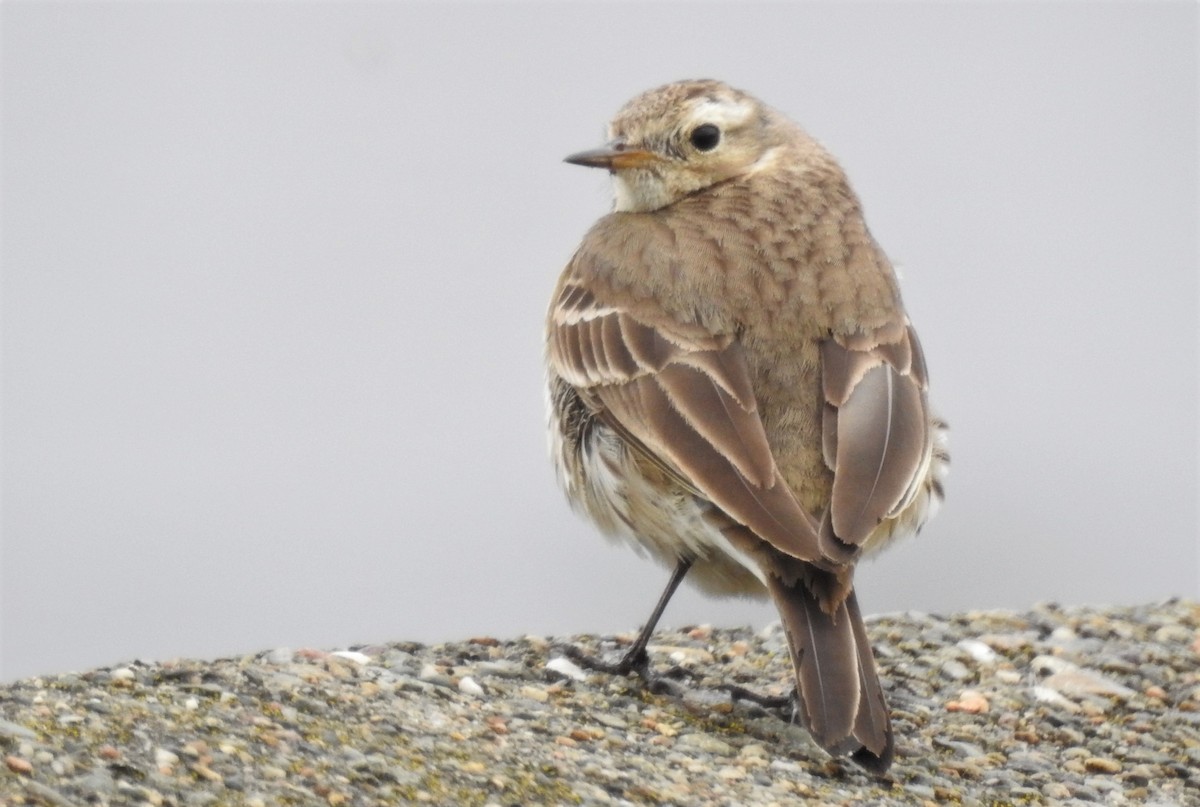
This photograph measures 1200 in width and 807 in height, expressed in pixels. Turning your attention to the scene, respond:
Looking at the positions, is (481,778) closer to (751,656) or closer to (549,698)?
(549,698)

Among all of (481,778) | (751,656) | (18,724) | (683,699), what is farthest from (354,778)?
(751,656)

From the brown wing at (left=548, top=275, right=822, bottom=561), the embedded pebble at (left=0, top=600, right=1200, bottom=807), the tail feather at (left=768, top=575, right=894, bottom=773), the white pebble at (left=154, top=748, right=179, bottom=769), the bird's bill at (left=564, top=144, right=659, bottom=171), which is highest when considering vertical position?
the bird's bill at (left=564, top=144, right=659, bottom=171)

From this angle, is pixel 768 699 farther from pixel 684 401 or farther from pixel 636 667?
pixel 684 401

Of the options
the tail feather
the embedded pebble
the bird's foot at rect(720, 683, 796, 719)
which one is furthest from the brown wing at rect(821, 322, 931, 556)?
the bird's foot at rect(720, 683, 796, 719)

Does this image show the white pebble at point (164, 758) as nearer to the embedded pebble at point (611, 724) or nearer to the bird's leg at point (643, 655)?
the embedded pebble at point (611, 724)

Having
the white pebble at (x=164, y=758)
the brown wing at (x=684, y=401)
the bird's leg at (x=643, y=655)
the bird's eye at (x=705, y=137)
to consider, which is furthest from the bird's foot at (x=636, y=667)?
the bird's eye at (x=705, y=137)

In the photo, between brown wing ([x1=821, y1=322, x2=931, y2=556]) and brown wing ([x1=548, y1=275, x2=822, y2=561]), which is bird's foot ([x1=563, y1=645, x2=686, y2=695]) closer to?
brown wing ([x1=548, y1=275, x2=822, y2=561])
